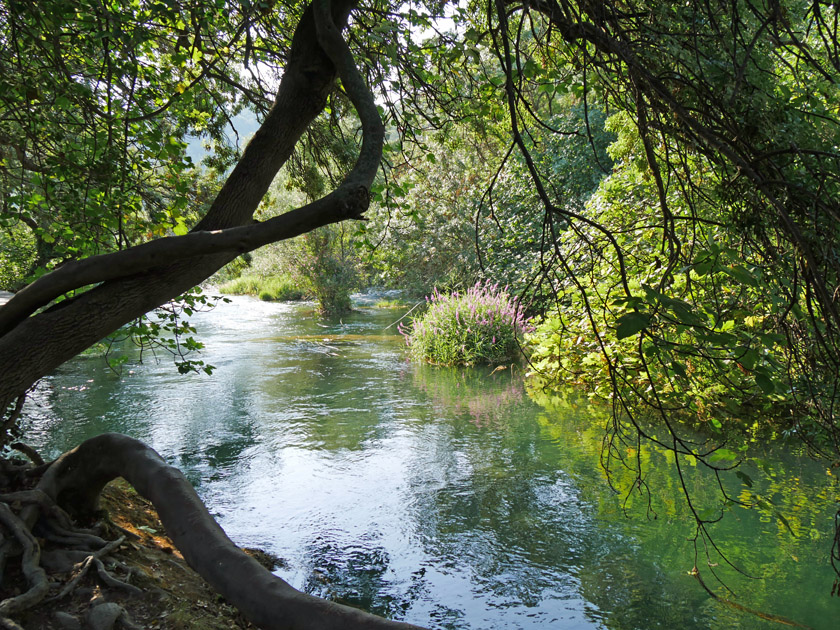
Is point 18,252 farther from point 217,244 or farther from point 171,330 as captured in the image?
point 217,244

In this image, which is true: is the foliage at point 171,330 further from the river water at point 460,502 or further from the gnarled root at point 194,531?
the river water at point 460,502

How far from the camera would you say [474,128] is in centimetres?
519

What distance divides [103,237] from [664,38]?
14.1 ft

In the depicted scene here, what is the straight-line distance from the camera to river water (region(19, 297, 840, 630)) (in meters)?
3.93

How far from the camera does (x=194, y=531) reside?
2.61 m

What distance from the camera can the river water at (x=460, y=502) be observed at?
12.9 feet

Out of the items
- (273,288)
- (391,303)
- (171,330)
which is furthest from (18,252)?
(273,288)

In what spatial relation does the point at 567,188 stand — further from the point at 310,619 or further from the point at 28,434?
the point at 310,619

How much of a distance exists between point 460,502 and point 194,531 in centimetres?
324

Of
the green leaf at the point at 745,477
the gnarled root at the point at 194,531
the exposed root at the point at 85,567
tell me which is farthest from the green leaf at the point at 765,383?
the exposed root at the point at 85,567

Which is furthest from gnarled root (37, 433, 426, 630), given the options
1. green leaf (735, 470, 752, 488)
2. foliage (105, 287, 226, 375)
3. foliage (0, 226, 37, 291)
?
foliage (0, 226, 37, 291)

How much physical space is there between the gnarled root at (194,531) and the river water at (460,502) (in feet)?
4.91

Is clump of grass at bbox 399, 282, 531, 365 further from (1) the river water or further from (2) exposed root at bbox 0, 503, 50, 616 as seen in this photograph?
(2) exposed root at bbox 0, 503, 50, 616

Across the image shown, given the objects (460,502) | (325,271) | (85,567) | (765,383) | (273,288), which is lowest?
(460,502)
